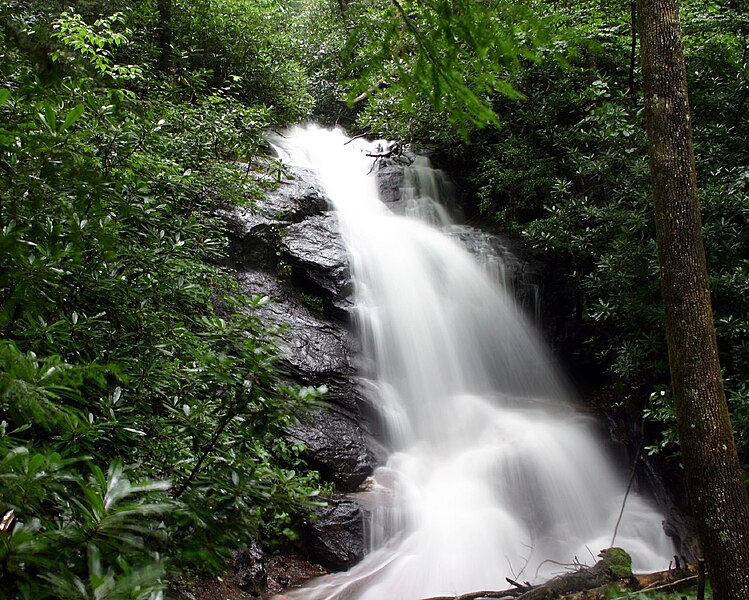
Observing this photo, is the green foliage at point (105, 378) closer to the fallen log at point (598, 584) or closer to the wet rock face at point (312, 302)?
the fallen log at point (598, 584)

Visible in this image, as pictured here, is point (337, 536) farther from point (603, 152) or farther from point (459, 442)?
point (603, 152)

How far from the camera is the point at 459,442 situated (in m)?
7.23

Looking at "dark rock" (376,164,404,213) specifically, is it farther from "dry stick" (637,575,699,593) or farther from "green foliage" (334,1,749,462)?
"dry stick" (637,575,699,593)

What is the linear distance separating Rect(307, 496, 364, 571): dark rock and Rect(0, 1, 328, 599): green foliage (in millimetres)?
2968

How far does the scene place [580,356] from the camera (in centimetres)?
916

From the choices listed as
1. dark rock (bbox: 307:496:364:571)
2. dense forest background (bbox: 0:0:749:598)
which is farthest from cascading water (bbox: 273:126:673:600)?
dense forest background (bbox: 0:0:749:598)

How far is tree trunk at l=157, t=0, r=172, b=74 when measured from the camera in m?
10.1

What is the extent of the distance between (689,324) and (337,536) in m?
3.98

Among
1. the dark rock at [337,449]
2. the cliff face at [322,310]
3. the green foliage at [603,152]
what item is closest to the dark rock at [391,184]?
the green foliage at [603,152]

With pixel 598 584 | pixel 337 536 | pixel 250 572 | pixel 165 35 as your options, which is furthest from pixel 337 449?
pixel 165 35

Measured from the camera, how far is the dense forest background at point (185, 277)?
1474 mm

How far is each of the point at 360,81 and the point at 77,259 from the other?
1.62m

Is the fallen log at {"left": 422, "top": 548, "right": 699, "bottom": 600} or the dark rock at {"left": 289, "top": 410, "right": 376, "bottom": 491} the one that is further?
the dark rock at {"left": 289, "top": 410, "right": 376, "bottom": 491}

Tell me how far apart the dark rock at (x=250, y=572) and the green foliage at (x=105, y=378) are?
232 centimetres
